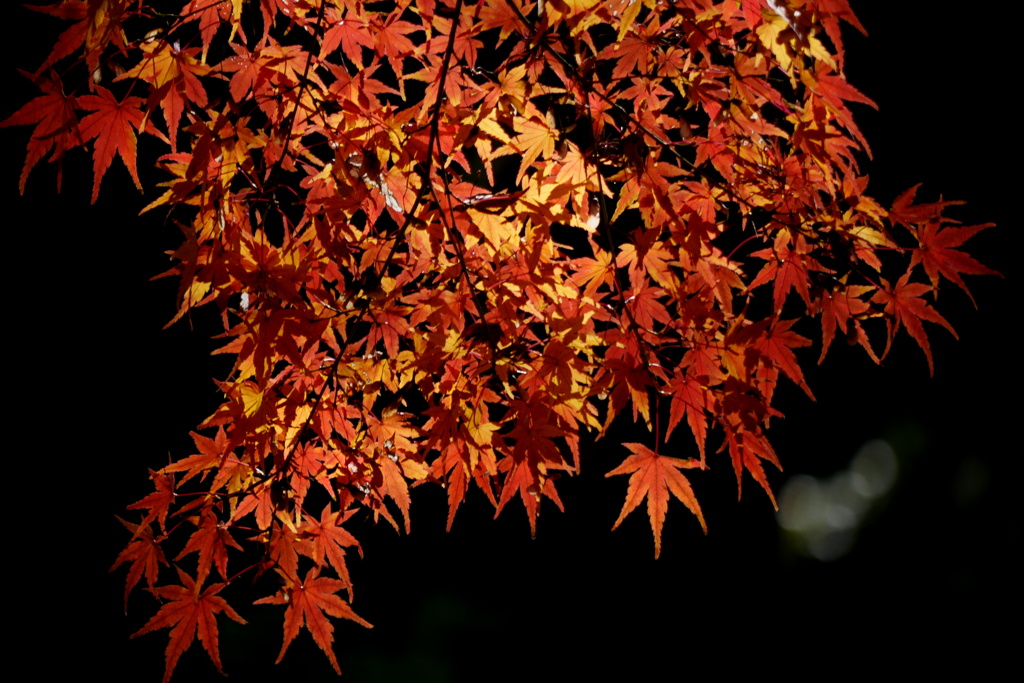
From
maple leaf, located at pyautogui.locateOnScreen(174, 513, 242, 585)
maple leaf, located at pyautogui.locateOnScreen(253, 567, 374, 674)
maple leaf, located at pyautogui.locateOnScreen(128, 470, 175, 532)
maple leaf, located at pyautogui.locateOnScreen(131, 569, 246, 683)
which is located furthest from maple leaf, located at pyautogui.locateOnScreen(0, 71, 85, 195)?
maple leaf, located at pyautogui.locateOnScreen(253, 567, 374, 674)

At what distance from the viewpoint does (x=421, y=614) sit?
303 centimetres

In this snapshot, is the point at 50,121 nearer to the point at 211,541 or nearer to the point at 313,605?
the point at 211,541

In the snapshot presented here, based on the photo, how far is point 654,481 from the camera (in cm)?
129

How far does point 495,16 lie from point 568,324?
61 cm

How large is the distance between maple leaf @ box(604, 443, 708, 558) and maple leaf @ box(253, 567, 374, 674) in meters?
0.60

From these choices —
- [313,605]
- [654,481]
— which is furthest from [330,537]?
[654,481]

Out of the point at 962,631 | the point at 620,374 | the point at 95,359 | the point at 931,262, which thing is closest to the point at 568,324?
the point at 620,374

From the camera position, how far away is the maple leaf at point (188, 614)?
1264mm

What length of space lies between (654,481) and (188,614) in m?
0.91

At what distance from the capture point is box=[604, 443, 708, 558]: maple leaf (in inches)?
49.2

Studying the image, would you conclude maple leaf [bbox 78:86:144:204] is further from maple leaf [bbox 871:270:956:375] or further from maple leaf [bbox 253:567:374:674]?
maple leaf [bbox 871:270:956:375]

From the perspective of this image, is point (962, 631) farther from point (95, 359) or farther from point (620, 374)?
point (95, 359)

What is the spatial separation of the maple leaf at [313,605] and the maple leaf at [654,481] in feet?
1.97

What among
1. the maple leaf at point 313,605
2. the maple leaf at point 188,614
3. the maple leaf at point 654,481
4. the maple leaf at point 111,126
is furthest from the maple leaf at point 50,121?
the maple leaf at point 654,481
